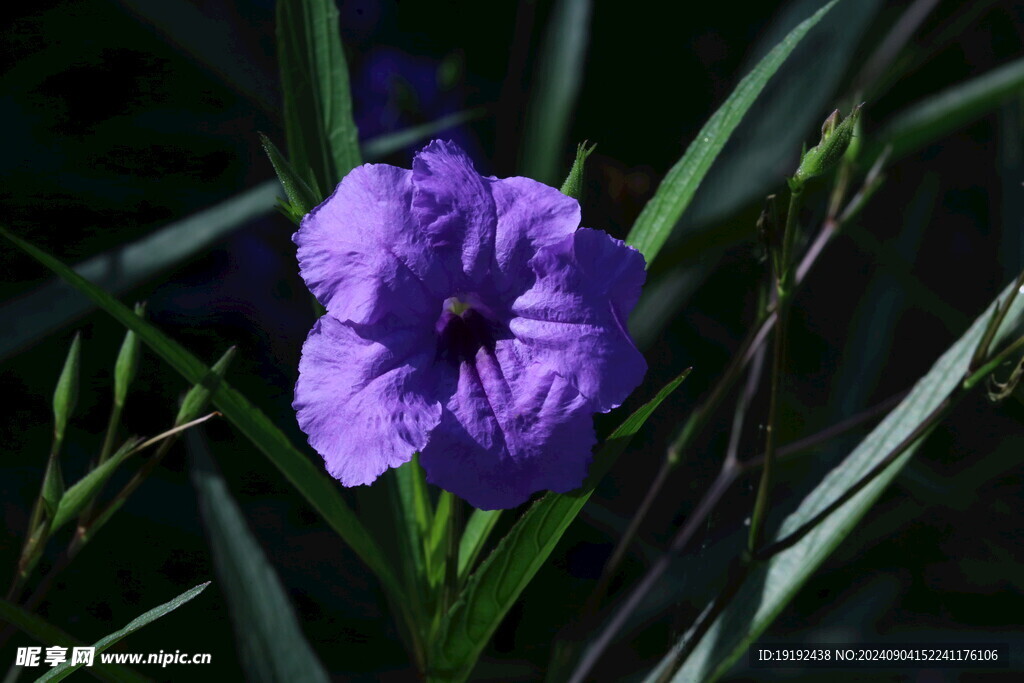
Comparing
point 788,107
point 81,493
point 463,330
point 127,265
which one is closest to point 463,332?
point 463,330

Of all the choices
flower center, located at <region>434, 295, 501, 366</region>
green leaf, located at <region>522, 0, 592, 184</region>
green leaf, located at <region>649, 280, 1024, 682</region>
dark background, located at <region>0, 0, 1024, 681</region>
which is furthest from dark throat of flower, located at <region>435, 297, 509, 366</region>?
green leaf, located at <region>522, 0, 592, 184</region>

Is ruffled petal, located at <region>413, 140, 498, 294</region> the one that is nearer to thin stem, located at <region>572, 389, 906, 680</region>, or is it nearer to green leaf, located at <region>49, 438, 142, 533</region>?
green leaf, located at <region>49, 438, 142, 533</region>

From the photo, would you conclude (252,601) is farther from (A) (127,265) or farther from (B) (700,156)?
(B) (700,156)

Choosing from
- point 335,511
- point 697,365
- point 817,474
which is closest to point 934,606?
point 817,474

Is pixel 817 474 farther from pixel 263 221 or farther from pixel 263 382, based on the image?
pixel 263 221

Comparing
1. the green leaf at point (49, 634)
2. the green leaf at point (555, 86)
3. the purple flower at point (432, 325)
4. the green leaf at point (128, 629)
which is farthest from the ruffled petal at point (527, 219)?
the green leaf at point (555, 86)
